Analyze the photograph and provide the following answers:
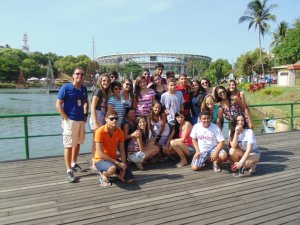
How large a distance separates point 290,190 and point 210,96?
1958 millimetres

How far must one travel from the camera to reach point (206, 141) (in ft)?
16.6

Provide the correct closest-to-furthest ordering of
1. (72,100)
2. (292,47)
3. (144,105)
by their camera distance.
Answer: (72,100) → (144,105) → (292,47)

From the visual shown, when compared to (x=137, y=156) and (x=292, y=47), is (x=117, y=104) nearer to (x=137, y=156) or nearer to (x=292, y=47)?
(x=137, y=156)

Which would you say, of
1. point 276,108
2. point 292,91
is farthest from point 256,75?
point 276,108

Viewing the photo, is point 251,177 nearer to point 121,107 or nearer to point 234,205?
point 234,205

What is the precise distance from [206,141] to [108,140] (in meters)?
1.66

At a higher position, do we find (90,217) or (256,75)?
(256,75)

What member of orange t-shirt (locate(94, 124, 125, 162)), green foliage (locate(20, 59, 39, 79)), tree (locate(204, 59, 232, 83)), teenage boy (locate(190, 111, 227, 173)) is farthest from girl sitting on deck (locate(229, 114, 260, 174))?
green foliage (locate(20, 59, 39, 79))

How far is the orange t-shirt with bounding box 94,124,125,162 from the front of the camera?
14.2ft

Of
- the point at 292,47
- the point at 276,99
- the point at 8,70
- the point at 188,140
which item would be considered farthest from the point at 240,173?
the point at 8,70

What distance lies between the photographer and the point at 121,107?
4914 mm

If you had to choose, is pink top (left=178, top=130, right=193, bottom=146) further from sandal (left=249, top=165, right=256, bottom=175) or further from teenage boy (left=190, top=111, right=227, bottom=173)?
sandal (left=249, top=165, right=256, bottom=175)

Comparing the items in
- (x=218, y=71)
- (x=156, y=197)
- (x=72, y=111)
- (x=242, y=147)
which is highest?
(x=218, y=71)

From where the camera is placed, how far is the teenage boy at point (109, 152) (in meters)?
4.29
